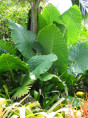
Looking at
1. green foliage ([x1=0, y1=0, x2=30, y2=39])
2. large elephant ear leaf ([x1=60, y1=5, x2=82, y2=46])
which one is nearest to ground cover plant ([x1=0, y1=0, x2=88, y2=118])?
large elephant ear leaf ([x1=60, y1=5, x2=82, y2=46])

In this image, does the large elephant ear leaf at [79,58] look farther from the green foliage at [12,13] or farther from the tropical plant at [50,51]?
the green foliage at [12,13]

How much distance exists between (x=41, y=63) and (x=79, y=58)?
0.84 metres

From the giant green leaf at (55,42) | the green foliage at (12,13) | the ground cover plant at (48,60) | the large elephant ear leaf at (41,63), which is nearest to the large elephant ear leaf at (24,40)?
the ground cover plant at (48,60)

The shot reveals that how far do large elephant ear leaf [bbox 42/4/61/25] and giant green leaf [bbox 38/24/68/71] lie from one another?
678mm

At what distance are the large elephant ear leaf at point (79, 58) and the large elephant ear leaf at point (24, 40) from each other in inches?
26.2

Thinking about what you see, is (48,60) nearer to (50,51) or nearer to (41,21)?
(50,51)

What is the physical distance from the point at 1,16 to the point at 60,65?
7.09 feet

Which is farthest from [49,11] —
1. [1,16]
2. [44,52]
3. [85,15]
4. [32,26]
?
[85,15]

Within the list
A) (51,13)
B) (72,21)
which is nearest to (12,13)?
(51,13)

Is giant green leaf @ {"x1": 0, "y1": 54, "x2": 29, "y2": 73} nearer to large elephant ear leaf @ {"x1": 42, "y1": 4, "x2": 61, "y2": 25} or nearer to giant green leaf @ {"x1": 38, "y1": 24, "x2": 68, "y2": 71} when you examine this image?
giant green leaf @ {"x1": 38, "y1": 24, "x2": 68, "y2": 71}

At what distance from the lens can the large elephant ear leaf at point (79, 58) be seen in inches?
99.3

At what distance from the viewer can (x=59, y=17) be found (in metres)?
3.11

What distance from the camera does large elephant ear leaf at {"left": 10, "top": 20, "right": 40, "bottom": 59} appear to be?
271 centimetres

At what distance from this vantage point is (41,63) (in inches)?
85.8
